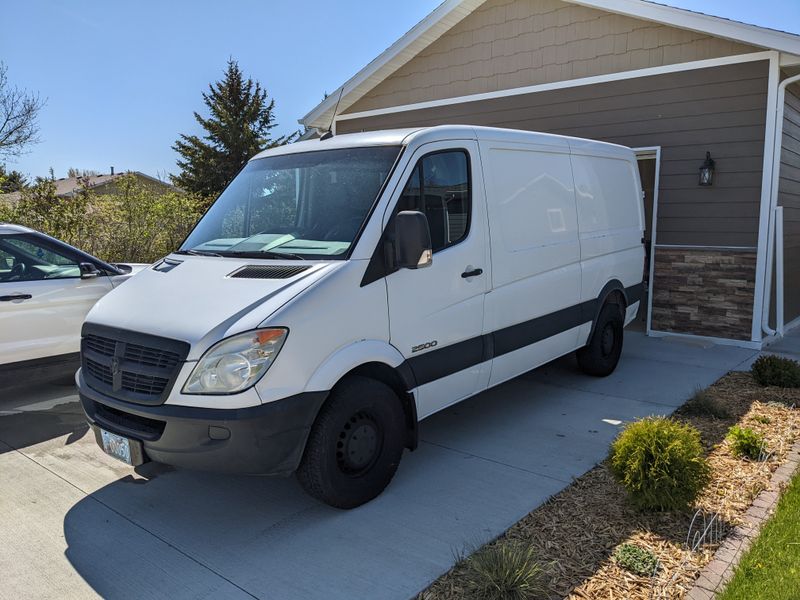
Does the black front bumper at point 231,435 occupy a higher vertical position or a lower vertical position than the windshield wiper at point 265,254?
lower

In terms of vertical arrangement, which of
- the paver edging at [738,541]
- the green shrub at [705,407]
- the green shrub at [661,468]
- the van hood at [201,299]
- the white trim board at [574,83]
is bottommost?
the paver edging at [738,541]

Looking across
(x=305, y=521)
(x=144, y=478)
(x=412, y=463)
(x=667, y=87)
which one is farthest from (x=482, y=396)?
(x=667, y=87)

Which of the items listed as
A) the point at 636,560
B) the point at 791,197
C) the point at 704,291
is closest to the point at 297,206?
the point at 636,560

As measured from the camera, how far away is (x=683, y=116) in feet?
24.9

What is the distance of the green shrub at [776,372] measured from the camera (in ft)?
18.6

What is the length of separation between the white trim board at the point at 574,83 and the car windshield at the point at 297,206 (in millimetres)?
5427

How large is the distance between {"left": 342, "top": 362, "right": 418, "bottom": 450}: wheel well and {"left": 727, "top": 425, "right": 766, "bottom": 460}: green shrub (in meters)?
2.27

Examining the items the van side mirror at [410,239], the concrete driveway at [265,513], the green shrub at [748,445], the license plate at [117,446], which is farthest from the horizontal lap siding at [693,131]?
the license plate at [117,446]

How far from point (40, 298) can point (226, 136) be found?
25.5 meters

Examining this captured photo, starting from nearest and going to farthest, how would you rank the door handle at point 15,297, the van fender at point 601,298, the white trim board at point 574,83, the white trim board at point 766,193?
the door handle at point 15,297 → the van fender at point 601,298 → the white trim board at point 766,193 → the white trim board at point 574,83

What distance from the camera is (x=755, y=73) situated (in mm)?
7004

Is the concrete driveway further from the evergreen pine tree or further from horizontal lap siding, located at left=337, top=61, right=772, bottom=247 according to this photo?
the evergreen pine tree

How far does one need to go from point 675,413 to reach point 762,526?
194 centimetres

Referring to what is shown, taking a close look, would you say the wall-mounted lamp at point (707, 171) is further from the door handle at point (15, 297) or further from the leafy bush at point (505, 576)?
the door handle at point (15, 297)
